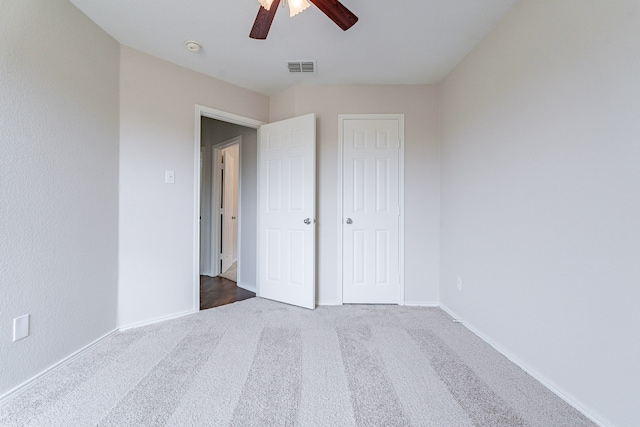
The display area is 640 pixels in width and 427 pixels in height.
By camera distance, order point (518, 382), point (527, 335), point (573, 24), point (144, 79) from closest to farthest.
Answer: point (573, 24)
point (518, 382)
point (527, 335)
point (144, 79)

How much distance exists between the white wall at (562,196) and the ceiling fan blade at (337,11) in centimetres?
115

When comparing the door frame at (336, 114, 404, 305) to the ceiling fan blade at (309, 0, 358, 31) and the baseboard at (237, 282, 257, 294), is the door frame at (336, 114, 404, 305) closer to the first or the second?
the baseboard at (237, 282, 257, 294)

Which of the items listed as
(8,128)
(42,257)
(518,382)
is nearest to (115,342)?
(42,257)

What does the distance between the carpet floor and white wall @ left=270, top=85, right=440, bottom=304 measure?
2.15ft

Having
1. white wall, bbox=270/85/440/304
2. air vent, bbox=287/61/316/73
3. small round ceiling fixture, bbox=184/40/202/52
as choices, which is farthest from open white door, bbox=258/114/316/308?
small round ceiling fixture, bbox=184/40/202/52

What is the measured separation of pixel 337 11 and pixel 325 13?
65 mm

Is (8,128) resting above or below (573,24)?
below

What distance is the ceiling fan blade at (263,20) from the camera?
53.9 inches

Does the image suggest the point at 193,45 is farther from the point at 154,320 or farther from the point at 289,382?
the point at 289,382

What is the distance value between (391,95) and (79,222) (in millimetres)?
2979

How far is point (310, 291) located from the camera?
2672 mm

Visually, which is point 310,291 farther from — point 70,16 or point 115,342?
point 70,16

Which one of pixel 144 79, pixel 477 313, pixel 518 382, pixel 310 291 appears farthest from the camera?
pixel 310 291

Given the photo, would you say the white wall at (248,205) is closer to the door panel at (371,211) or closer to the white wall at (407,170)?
the white wall at (407,170)
